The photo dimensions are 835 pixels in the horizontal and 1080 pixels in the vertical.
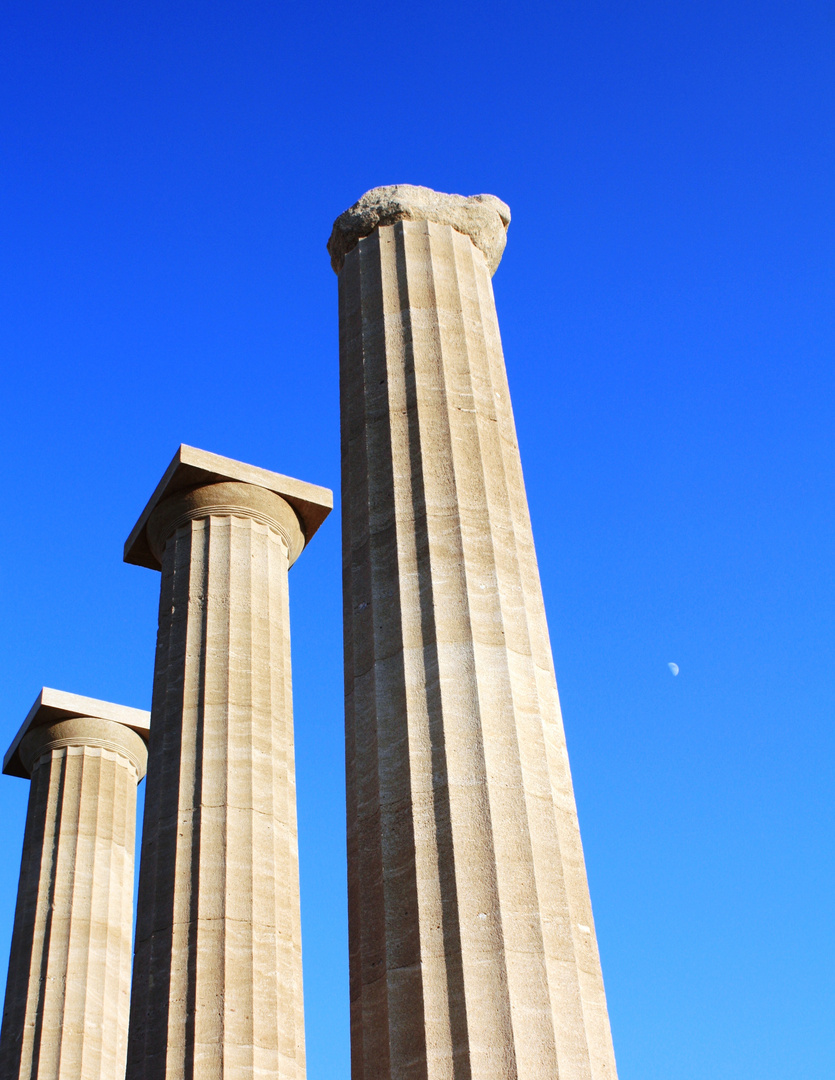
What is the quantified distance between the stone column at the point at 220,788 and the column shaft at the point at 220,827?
37 mm

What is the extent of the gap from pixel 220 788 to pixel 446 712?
13.3 m

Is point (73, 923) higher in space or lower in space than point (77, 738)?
lower

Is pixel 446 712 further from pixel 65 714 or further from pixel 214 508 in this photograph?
pixel 65 714

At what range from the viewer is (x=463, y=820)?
57.3 ft

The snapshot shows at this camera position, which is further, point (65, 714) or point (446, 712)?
point (65, 714)

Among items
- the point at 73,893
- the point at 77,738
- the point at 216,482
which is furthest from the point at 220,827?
the point at 77,738

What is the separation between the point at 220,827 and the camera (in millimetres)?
29516

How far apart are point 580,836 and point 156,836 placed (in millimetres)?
14478

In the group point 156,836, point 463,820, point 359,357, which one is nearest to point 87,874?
point 156,836

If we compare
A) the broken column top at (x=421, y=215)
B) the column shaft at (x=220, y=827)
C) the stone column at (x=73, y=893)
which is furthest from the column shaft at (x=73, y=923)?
the broken column top at (x=421, y=215)

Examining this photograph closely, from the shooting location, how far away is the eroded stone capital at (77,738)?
43312 millimetres

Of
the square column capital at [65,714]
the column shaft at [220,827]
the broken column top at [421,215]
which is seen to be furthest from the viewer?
the square column capital at [65,714]

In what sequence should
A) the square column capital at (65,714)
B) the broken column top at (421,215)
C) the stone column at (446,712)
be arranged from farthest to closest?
the square column capital at (65,714)
the broken column top at (421,215)
the stone column at (446,712)

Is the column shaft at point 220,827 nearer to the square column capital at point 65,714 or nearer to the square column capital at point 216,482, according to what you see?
the square column capital at point 216,482
